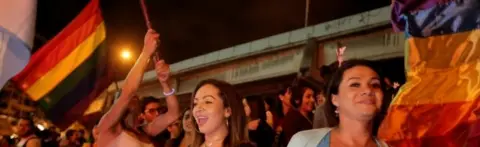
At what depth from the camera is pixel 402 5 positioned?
3930mm

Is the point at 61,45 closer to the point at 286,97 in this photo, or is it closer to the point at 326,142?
the point at 286,97

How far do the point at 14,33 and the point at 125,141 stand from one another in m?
1.26

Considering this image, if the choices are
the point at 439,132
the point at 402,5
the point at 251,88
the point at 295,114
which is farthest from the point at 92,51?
the point at 251,88

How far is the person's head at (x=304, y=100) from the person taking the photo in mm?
5701

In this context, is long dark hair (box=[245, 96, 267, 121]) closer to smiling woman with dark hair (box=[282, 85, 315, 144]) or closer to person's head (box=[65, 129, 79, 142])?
smiling woman with dark hair (box=[282, 85, 315, 144])

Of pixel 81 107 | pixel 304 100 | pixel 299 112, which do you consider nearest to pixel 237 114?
pixel 299 112

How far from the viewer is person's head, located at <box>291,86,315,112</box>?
5701 millimetres

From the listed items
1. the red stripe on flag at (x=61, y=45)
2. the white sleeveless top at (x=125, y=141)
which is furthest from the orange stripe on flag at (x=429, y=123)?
the red stripe on flag at (x=61, y=45)

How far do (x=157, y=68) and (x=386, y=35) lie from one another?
5.12 m

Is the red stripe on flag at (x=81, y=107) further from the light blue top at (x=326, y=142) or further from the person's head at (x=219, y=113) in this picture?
the light blue top at (x=326, y=142)

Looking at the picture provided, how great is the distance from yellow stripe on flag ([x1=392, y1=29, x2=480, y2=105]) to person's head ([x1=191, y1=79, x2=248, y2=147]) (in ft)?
3.02

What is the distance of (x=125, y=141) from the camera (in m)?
4.24

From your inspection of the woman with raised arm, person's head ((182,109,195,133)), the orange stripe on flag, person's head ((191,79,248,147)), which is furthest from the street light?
the orange stripe on flag

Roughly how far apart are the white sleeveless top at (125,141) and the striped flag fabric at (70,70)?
221 cm
